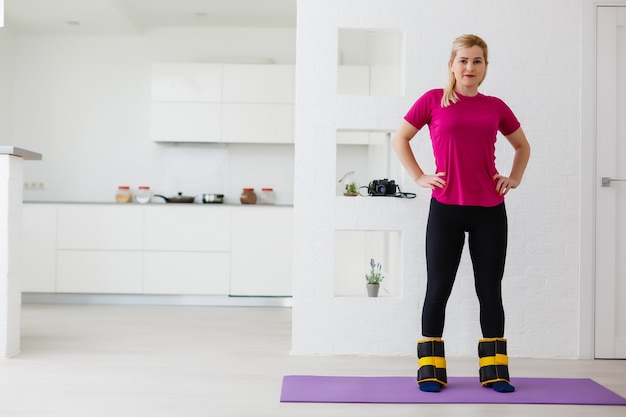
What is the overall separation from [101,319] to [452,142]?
3.12 metres

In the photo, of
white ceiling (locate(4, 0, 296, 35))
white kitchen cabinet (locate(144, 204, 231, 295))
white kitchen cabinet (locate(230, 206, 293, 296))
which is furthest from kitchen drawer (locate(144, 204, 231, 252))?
white ceiling (locate(4, 0, 296, 35))

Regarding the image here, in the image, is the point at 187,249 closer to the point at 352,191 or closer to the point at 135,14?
the point at 135,14

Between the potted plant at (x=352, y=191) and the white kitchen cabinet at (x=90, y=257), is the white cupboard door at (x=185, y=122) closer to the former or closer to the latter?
the white kitchen cabinet at (x=90, y=257)

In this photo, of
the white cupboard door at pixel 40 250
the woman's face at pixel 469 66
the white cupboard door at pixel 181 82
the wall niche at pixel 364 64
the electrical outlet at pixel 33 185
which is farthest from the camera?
the electrical outlet at pixel 33 185

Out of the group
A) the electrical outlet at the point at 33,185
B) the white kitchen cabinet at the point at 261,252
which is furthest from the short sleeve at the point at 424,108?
the electrical outlet at the point at 33,185

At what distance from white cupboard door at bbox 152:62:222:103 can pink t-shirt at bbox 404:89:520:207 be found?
3.51m

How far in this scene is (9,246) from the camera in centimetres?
356

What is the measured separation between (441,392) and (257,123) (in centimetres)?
378

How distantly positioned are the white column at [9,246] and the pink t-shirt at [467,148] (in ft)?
7.16

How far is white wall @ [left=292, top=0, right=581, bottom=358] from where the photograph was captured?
12.2 feet

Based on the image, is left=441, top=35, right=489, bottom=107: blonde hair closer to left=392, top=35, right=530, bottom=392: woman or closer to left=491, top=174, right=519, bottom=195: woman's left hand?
left=392, top=35, right=530, bottom=392: woman

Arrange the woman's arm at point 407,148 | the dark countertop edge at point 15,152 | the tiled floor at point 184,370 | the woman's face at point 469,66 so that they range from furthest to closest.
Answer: the dark countertop edge at point 15,152 → the woman's arm at point 407,148 → the woman's face at point 469,66 → the tiled floor at point 184,370

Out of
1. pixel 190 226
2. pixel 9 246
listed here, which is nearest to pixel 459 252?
pixel 9 246

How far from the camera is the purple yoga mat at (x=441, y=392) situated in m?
2.81
